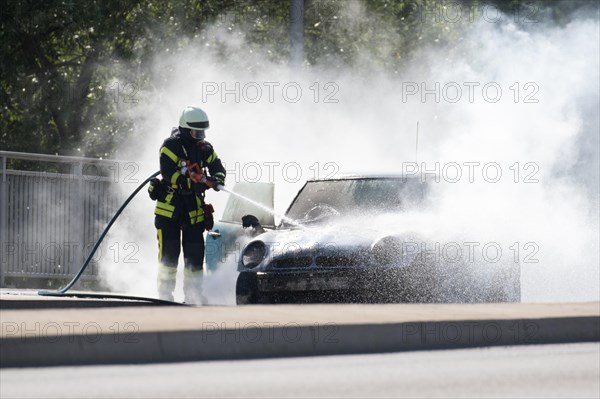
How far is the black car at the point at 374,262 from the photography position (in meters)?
12.5

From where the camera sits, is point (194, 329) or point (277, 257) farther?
point (277, 257)

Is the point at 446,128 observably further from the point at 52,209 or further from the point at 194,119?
the point at 194,119

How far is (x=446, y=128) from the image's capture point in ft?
73.9

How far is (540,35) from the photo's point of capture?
2280 centimetres

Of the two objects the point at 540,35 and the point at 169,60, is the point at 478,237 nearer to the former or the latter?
the point at 540,35

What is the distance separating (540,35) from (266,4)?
754cm

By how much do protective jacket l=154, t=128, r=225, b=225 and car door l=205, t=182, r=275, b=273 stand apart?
1.73ft

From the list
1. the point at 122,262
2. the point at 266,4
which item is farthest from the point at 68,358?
the point at 266,4

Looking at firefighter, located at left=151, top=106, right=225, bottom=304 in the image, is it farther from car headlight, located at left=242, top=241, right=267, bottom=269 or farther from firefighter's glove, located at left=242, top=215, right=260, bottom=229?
car headlight, located at left=242, top=241, right=267, bottom=269

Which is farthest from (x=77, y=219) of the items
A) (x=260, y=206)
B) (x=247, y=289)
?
(x=247, y=289)

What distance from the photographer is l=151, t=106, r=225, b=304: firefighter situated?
1381 centimetres

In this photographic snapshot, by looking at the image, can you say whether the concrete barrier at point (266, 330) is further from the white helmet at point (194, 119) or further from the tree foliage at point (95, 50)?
the tree foliage at point (95, 50)

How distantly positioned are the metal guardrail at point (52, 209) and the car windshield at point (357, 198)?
5899 millimetres

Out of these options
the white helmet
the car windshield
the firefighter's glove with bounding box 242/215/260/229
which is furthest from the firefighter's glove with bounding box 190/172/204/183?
the car windshield
